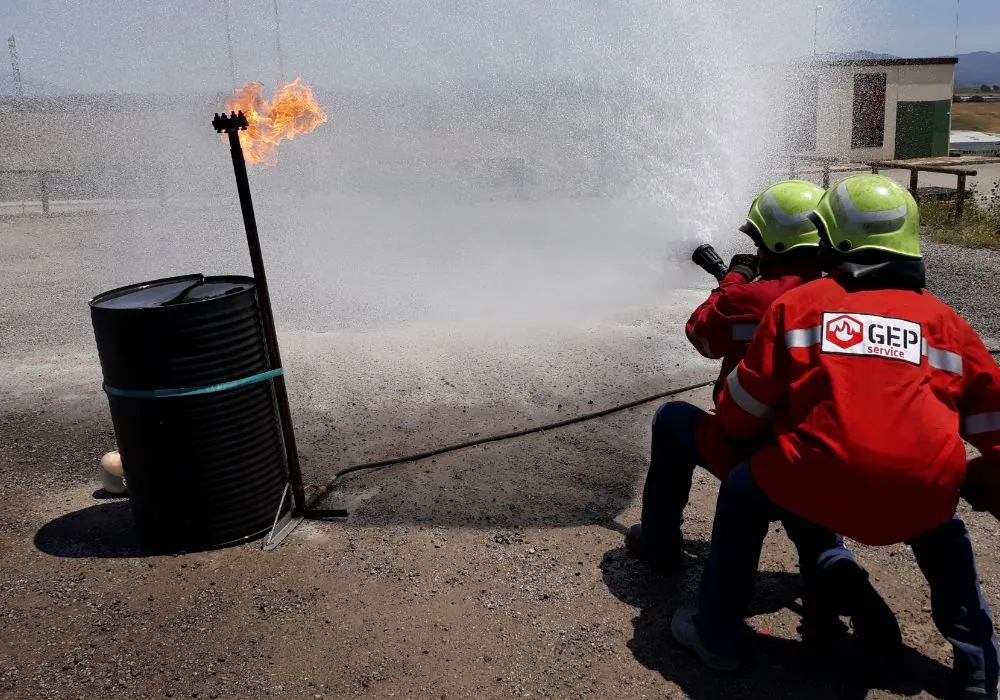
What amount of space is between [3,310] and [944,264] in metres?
11.8

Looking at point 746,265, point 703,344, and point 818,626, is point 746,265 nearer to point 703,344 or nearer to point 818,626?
point 703,344

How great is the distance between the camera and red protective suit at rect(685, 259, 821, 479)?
3268 mm

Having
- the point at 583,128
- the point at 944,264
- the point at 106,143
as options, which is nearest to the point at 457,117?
the point at 583,128

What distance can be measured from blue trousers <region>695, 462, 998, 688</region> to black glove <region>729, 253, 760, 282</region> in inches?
36.3

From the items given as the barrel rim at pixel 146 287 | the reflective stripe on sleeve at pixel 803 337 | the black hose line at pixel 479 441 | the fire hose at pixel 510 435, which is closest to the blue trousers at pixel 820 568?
the reflective stripe on sleeve at pixel 803 337

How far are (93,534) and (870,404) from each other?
3879 mm

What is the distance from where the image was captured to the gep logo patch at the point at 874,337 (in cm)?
260

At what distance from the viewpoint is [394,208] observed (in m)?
17.0

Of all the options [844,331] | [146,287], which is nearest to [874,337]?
[844,331]

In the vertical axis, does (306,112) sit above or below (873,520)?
above

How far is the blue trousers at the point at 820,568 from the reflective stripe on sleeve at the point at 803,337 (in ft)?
1.66

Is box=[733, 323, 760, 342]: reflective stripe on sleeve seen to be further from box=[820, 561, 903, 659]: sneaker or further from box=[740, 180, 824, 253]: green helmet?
box=[820, 561, 903, 659]: sneaker

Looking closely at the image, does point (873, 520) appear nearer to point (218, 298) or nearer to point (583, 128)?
point (218, 298)

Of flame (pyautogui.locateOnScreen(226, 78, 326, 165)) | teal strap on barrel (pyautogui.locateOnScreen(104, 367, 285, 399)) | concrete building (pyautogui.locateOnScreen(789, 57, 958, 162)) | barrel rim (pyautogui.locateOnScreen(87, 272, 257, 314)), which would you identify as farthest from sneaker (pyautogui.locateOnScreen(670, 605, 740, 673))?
concrete building (pyautogui.locateOnScreen(789, 57, 958, 162))
